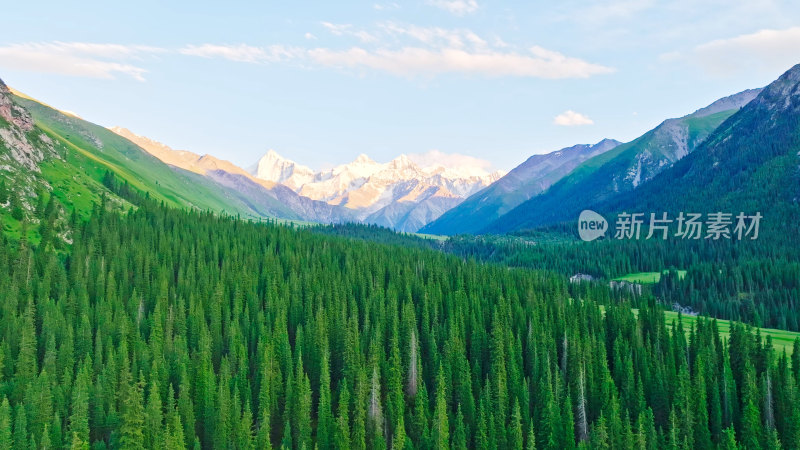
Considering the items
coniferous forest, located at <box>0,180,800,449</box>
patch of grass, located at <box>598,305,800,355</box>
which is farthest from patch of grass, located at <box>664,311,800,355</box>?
coniferous forest, located at <box>0,180,800,449</box>

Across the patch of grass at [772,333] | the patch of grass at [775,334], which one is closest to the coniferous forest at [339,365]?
the patch of grass at [772,333]

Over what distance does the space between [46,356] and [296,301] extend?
5256 cm

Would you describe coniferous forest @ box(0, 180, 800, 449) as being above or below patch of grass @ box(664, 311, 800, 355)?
below

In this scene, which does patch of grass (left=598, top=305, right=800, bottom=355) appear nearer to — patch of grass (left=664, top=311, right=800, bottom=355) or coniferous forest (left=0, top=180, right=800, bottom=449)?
patch of grass (left=664, top=311, right=800, bottom=355)

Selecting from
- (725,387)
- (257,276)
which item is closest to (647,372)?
(725,387)

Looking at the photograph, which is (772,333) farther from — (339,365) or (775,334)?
(339,365)

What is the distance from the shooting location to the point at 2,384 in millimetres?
98438

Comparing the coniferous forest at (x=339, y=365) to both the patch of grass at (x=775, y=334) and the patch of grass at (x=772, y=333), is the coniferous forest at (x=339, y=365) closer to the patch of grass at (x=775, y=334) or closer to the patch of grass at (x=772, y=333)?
the patch of grass at (x=772, y=333)

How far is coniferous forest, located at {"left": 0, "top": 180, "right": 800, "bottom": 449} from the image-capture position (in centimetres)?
9212

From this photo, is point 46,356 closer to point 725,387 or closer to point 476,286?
point 476,286

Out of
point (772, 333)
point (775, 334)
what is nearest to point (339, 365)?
point (775, 334)

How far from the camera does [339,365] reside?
397 ft

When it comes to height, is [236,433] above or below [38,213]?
below

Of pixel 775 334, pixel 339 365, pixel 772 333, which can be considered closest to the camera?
pixel 339 365
